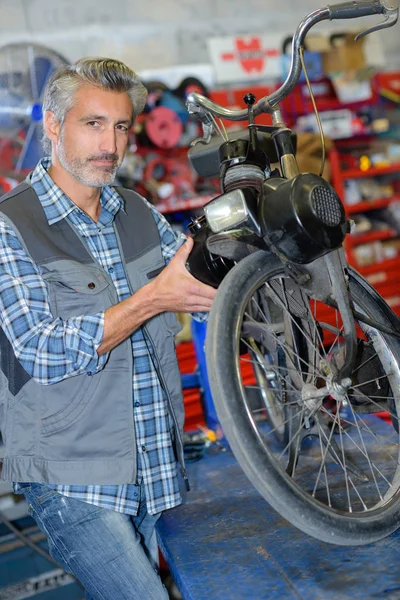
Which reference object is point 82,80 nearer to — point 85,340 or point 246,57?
point 85,340

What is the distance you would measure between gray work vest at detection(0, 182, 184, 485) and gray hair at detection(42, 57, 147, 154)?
264mm

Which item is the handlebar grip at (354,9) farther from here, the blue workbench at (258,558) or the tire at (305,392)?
the blue workbench at (258,558)

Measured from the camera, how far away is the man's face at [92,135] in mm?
1596

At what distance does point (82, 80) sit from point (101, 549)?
1088 millimetres

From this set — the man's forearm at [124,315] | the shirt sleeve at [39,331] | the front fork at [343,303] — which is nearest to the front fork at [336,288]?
the front fork at [343,303]

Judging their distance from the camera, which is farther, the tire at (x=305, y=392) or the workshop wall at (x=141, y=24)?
the workshop wall at (x=141, y=24)

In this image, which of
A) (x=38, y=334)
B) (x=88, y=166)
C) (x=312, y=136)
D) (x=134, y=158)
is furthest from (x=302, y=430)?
(x=312, y=136)

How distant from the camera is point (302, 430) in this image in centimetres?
158

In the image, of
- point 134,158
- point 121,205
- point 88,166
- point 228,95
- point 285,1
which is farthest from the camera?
point 285,1

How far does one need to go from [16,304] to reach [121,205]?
46cm

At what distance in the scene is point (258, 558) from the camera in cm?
136

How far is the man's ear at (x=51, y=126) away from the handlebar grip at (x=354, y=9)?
2.34 ft

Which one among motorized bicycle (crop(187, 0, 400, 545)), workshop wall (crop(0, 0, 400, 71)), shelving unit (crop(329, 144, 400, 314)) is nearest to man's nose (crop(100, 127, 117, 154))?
motorized bicycle (crop(187, 0, 400, 545))

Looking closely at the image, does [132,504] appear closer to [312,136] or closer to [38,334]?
[38,334]
